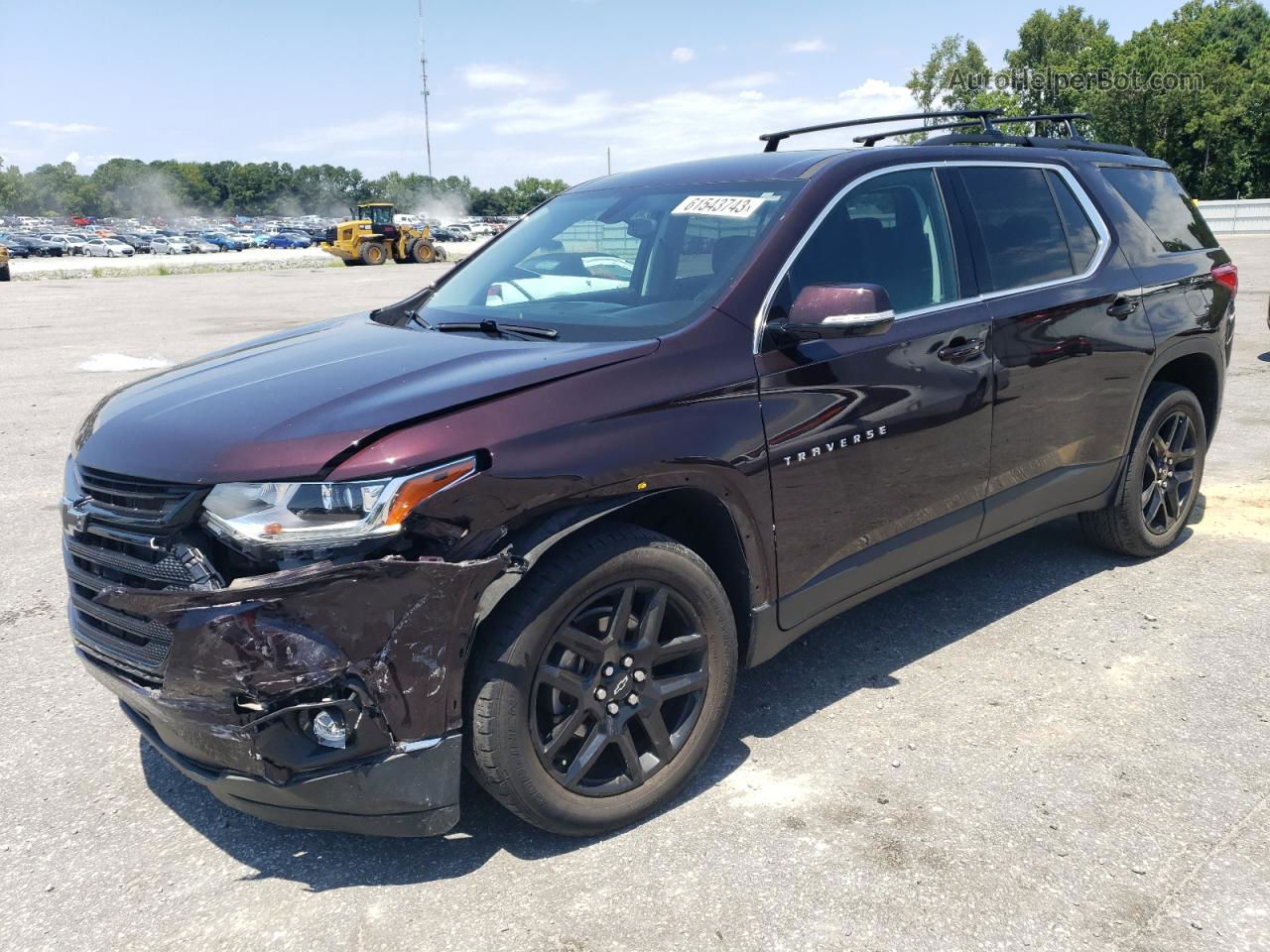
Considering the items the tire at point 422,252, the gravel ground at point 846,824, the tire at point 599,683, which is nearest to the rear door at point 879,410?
the tire at point 599,683

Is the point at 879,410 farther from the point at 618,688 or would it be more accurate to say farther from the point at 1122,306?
the point at 1122,306

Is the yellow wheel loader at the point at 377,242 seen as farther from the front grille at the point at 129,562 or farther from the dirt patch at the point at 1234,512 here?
the front grille at the point at 129,562

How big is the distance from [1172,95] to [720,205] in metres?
65.7

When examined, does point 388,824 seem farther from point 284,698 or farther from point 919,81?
point 919,81

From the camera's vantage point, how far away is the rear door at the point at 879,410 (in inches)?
121

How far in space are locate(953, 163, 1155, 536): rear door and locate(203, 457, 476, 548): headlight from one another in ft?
7.58

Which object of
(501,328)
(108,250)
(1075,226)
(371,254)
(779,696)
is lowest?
(779,696)

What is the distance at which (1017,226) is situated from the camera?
3979 millimetres

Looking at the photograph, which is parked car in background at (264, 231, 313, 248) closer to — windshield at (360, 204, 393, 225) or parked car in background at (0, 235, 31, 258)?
parked car in background at (0, 235, 31, 258)

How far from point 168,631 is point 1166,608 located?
384 cm

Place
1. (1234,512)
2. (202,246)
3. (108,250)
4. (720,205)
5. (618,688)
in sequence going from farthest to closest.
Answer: (202,246)
(108,250)
(1234,512)
(720,205)
(618,688)

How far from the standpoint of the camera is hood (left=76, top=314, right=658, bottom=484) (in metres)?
2.40

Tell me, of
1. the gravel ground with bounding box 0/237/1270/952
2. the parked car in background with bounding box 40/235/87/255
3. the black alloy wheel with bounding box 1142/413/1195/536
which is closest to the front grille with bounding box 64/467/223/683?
the gravel ground with bounding box 0/237/1270/952

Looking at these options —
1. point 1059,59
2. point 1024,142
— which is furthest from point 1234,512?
point 1059,59
